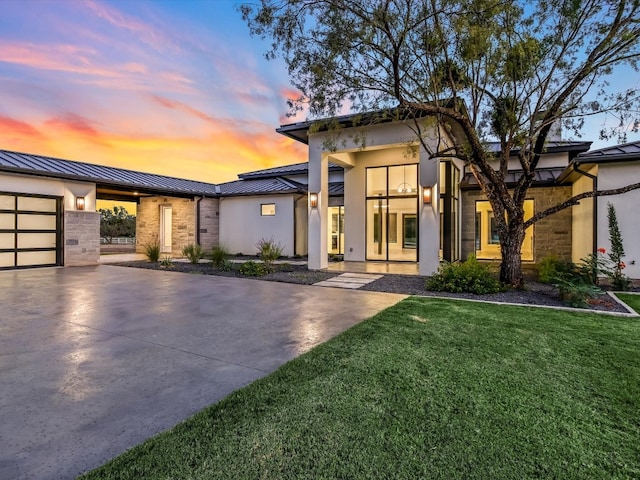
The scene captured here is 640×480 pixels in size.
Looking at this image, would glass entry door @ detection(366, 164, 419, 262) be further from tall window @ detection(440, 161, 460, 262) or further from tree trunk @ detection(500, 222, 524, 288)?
tree trunk @ detection(500, 222, 524, 288)

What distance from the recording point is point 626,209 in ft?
27.9

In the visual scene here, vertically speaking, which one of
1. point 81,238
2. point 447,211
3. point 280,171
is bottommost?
point 81,238

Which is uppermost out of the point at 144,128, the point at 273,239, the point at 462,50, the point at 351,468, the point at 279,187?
the point at 144,128

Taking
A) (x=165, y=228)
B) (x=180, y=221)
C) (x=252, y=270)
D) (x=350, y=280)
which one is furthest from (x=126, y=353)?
(x=165, y=228)

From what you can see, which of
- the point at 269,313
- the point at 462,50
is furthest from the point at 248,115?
the point at 269,313

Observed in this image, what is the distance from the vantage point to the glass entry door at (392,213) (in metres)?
13.7

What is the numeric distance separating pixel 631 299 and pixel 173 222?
1829 cm

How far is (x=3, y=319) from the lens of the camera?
17.2ft

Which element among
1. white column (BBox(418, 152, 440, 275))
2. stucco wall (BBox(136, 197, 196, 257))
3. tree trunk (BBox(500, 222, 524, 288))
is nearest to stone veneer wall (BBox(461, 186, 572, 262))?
white column (BBox(418, 152, 440, 275))

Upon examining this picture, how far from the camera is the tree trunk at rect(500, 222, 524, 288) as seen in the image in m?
8.19

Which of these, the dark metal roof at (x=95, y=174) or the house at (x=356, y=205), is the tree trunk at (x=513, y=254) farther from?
the dark metal roof at (x=95, y=174)

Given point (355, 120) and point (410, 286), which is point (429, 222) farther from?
point (355, 120)

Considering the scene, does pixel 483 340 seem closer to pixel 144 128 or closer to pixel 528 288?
pixel 528 288

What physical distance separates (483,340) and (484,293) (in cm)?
362
